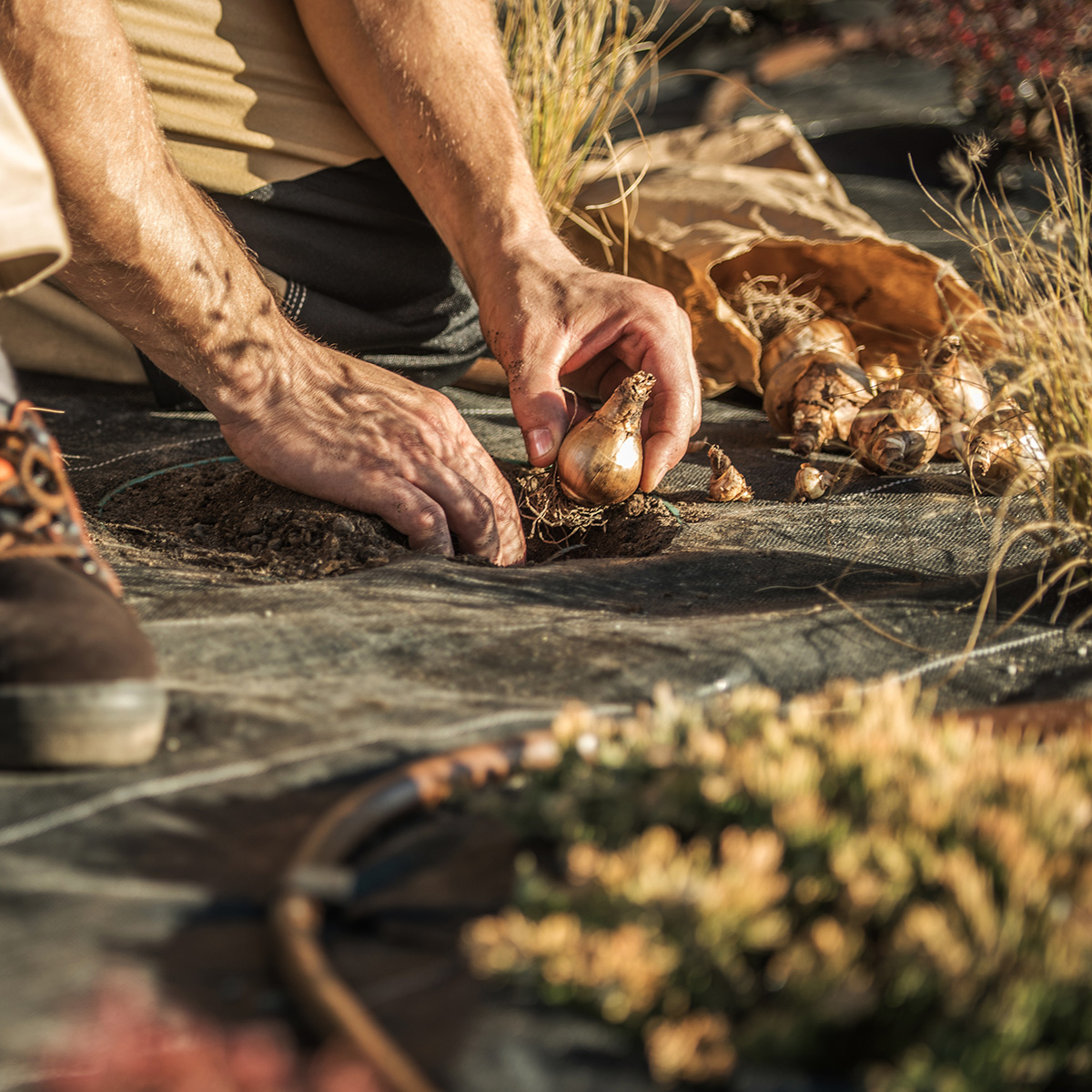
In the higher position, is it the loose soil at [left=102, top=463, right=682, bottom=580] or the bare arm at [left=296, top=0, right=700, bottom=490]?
the bare arm at [left=296, top=0, right=700, bottom=490]

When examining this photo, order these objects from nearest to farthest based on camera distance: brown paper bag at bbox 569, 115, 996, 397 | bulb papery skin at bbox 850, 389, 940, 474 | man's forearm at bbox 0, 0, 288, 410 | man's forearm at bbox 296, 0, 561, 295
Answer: man's forearm at bbox 0, 0, 288, 410
bulb papery skin at bbox 850, 389, 940, 474
man's forearm at bbox 296, 0, 561, 295
brown paper bag at bbox 569, 115, 996, 397

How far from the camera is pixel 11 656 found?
85cm

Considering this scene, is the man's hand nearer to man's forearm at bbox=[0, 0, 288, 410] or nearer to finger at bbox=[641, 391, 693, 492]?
finger at bbox=[641, 391, 693, 492]

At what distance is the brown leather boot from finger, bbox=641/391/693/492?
3.05 ft

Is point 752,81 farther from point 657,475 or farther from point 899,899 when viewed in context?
point 899,899

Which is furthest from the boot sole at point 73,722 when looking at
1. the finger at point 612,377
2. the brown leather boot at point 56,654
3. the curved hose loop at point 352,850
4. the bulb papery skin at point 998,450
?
the bulb papery skin at point 998,450

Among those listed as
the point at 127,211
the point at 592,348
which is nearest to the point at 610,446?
the point at 592,348

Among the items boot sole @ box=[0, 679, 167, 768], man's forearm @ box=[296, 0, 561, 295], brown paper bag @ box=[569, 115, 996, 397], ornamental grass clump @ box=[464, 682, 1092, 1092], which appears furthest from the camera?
brown paper bag @ box=[569, 115, 996, 397]

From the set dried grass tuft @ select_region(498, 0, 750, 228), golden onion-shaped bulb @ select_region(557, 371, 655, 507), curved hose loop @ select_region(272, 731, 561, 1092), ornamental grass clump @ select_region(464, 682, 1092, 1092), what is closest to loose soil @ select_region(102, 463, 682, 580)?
golden onion-shaped bulb @ select_region(557, 371, 655, 507)

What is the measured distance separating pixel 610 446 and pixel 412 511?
1.08ft

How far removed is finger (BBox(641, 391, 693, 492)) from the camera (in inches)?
65.9

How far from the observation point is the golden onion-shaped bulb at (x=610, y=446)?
5.24 feet

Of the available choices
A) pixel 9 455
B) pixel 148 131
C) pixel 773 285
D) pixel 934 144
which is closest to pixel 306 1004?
pixel 9 455

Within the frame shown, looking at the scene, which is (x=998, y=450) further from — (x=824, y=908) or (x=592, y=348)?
(x=824, y=908)
